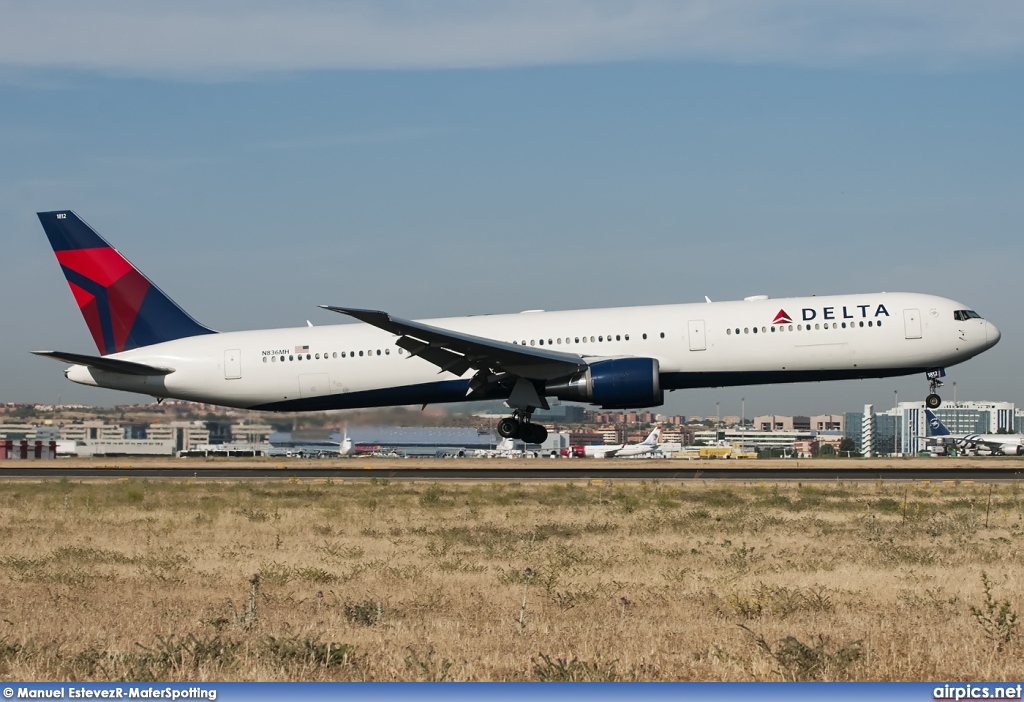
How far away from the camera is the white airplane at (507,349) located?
32.6 meters

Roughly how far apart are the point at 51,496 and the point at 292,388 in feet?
32.4

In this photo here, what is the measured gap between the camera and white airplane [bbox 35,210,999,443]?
3256cm

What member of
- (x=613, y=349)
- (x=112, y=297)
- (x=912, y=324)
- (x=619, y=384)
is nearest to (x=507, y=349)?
(x=619, y=384)

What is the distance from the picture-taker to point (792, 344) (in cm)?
3259

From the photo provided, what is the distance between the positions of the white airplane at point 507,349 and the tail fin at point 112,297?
47 mm

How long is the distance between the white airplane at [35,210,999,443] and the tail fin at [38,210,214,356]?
47mm

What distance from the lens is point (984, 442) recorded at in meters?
87.4

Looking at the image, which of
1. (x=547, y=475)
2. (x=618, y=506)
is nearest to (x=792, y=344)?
(x=547, y=475)

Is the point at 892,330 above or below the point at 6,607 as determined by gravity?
above

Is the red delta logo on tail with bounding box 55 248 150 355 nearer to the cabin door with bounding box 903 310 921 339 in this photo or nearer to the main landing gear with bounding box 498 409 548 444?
the main landing gear with bounding box 498 409 548 444

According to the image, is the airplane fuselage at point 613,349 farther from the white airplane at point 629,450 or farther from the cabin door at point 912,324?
the white airplane at point 629,450

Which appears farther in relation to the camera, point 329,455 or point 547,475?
point 329,455

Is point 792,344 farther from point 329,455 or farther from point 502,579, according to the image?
point 329,455

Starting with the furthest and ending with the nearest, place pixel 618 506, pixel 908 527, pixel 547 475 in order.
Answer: pixel 547 475, pixel 618 506, pixel 908 527
